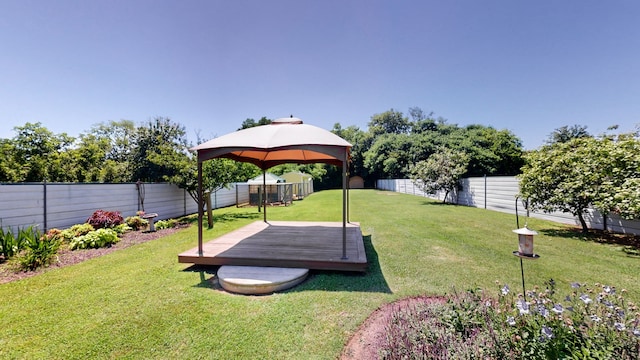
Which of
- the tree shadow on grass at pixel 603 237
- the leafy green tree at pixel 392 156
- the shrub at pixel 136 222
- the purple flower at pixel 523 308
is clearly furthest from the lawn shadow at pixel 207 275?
the leafy green tree at pixel 392 156

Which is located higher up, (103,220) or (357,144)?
(357,144)

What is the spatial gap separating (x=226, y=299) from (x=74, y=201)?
6.64 meters

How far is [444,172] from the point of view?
1447cm

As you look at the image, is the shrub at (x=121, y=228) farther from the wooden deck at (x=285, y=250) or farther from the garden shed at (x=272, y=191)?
the garden shed at (x=272, y=191)

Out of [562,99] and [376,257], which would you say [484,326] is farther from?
Result: [562,99]

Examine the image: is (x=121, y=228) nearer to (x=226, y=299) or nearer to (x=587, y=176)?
(x=226, y=299)

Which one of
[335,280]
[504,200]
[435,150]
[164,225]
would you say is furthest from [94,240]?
[435,150]

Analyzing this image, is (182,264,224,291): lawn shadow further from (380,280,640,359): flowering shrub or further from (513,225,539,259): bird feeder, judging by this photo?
(513,225,539,259): bird feeder

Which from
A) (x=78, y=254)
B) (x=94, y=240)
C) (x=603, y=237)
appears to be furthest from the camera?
(x=603, y=237)

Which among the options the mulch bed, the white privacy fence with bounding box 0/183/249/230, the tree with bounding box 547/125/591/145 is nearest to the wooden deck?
the mulch bed

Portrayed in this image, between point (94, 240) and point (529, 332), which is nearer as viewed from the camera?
point (529, 332)

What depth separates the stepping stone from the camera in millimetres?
3486

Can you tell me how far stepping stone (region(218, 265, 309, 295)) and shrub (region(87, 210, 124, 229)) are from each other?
503 cm

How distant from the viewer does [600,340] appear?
1.66 metres
